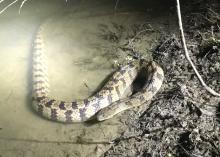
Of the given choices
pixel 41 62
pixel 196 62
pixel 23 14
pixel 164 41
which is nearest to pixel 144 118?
pixel 196 62

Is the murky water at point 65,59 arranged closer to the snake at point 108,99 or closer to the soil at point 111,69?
the soil at point 111,69

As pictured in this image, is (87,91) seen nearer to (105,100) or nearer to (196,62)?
(105,100)

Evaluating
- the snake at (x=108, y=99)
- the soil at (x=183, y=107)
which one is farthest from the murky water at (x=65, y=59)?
the soil at (x=183, y=107)

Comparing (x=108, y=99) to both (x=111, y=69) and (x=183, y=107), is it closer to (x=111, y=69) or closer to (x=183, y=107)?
(x=111, y=69)

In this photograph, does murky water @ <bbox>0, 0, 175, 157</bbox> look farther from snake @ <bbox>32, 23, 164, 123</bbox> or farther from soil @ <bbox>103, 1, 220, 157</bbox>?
soil @ <bbox>103, 1, 220, 157</bbox>

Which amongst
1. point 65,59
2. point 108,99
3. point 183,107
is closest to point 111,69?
point 108,99

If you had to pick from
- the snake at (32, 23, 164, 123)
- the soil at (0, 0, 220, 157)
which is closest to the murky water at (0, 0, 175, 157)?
the soil at (0, 0, 220, 157)
